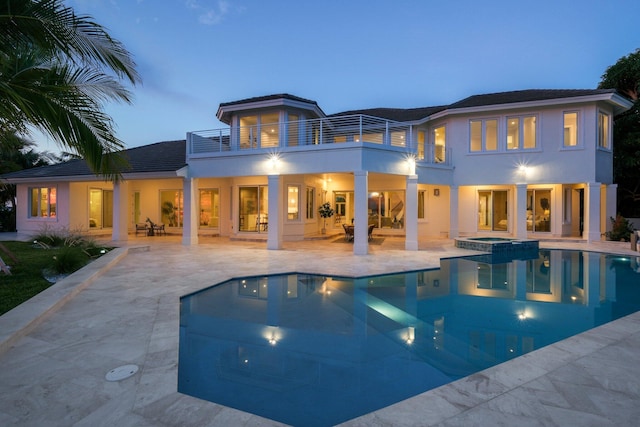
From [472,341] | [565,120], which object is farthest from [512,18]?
[472,341]

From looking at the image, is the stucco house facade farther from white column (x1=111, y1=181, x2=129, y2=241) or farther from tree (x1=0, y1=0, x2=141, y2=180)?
tree (x1=0, y1=0, x2=141, y2=180)

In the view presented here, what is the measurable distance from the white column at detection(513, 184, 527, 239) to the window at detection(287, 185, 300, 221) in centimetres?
1075

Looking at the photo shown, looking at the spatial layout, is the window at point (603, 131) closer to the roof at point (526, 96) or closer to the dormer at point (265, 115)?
the roof at point (526, 96)

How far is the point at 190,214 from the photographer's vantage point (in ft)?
50.1

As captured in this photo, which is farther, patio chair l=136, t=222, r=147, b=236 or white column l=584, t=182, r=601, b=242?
patio chair l=136, t=222, r=147, b=236

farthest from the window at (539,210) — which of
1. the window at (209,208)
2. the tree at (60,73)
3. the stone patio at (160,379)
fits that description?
the tree at (60,73)

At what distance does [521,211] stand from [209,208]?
15.9m

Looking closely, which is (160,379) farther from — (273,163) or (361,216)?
(273,163)

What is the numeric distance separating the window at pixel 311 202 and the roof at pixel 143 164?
242 inches

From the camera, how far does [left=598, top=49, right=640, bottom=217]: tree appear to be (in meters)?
19.5

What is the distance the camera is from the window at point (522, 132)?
55.0 ft

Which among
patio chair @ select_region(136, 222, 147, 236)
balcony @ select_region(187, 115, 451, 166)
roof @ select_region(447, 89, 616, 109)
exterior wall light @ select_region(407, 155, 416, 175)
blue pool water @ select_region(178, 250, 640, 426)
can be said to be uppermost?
roof @ select_region(447, 89, 616, 109)

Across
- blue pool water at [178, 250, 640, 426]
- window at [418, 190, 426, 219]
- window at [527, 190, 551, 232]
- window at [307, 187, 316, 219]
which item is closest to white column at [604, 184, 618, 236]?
window at [527, 190, 551, 232]

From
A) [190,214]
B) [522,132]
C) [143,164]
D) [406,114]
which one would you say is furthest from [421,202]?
[143,164]
